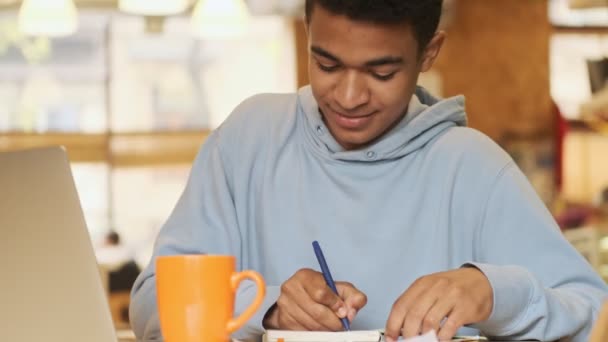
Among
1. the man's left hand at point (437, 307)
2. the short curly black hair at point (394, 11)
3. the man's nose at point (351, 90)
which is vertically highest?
the short curly black hair at point (394, 11)

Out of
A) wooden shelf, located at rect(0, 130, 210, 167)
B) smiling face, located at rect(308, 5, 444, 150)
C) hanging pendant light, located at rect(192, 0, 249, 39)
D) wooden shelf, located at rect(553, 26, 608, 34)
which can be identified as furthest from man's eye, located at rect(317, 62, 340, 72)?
wooden shelf, located at rect(553, 26, 608, 34)

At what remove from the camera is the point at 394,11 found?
134cm

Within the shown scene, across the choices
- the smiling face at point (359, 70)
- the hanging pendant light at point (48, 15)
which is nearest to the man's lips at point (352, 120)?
the smiling face at point (359, 70)

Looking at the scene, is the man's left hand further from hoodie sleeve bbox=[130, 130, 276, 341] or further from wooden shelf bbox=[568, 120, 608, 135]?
wooden shelf bbox=[568, 120, 608, 135]

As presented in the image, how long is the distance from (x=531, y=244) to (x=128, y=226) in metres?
5.21

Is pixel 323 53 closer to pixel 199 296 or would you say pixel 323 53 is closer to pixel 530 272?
pixel 530 272

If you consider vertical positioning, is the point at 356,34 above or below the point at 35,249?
above

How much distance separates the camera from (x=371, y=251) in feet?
4.74

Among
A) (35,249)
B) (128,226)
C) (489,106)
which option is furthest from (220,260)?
(489,106)

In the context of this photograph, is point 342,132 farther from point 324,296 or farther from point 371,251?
point 324,296

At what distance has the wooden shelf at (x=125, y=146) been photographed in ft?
21.2

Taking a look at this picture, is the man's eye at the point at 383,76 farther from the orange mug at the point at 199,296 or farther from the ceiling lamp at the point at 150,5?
the ceiling lamp at the point at 150,5

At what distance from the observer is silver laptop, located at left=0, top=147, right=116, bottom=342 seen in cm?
97

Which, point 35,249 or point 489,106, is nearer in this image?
point 35,249
